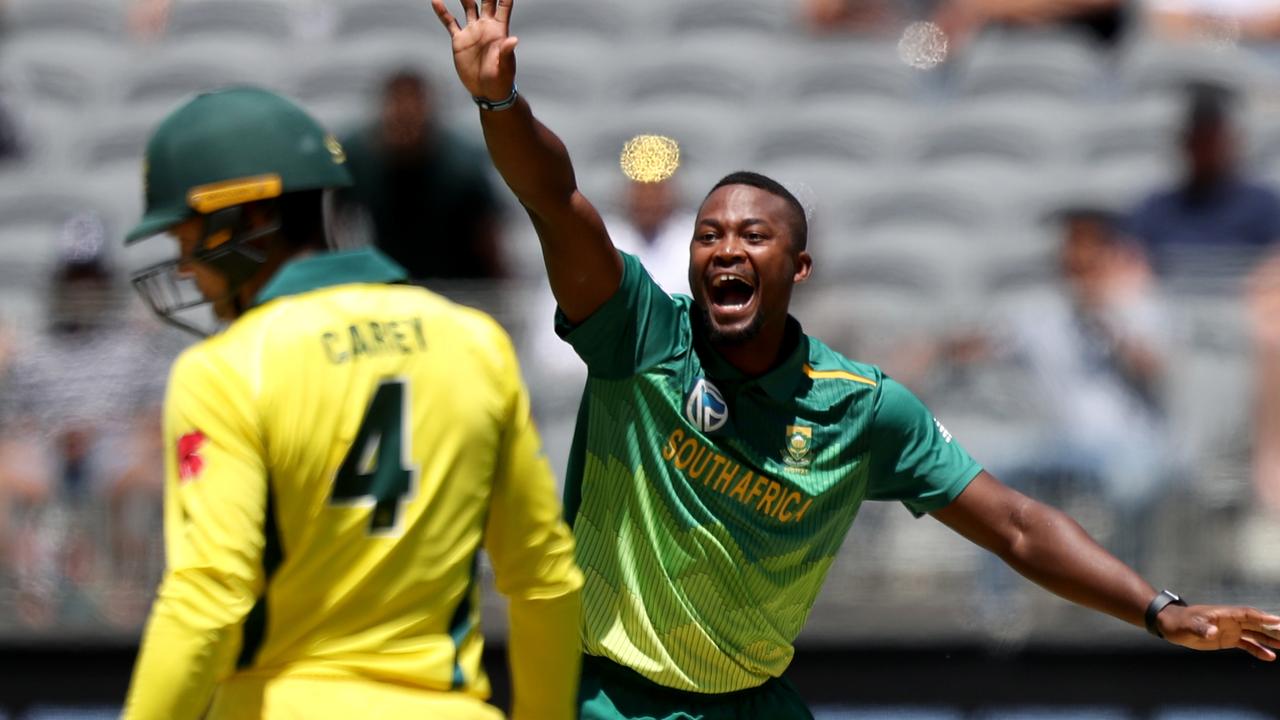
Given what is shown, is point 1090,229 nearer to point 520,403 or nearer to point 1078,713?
A: point 1078,713

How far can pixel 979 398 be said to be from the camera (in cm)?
728

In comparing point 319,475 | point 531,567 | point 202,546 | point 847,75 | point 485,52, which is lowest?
point 531,567

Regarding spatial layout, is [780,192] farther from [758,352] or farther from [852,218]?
[852,218]

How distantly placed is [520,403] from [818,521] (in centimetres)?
115

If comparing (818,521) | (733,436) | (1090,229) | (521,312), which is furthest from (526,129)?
(1090,229)

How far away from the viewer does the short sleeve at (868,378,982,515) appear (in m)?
4.34

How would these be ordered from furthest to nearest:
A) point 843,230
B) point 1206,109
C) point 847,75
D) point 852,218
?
1. point 847,75
2. point 852,218
3. point 843,230
4. point 1206,109

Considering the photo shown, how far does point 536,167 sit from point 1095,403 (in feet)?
13.5

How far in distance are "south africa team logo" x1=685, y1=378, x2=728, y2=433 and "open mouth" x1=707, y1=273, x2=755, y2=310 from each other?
0.19 meters

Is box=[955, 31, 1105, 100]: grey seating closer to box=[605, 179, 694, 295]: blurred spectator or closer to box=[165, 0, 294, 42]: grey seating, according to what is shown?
box=[605, 179, 694, 295]: blurred spectator

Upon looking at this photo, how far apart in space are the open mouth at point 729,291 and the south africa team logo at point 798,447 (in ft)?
1.07

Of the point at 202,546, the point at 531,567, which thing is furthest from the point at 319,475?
the point at 531,567

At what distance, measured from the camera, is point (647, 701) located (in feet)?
13.7

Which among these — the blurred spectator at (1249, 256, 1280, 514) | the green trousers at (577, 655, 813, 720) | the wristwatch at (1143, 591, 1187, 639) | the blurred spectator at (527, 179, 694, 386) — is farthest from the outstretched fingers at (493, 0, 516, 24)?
the blurred spectator at (1249, 256, 1280, 514)
